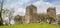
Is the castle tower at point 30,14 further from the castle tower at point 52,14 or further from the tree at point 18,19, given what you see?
the castle tower at point 52,14

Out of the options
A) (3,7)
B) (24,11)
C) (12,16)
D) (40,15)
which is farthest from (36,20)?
(3,7)

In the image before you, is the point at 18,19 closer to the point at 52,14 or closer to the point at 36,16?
the point at 36,16

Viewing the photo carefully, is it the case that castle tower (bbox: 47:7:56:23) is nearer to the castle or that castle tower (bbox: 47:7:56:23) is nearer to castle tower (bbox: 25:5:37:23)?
the castle

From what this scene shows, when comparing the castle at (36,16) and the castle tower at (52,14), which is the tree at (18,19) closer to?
the castle at (36,16)

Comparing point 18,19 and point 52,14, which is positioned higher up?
point 52,14

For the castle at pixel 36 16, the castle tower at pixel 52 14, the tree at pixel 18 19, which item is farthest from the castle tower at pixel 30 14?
the castle tower at pixel 52 14

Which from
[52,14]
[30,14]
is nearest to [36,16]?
[30,14]

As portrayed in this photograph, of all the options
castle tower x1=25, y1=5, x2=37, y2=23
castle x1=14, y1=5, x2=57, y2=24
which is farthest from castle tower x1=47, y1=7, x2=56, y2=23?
castle tower x1=25, y1=5, x2=37, y2=23

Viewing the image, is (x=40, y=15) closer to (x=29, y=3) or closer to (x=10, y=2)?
(x=29, y=3)

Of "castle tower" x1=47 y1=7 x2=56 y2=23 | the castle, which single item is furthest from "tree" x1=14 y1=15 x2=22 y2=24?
"castle tower" x1=47 y1=7 x2=56 y2=23

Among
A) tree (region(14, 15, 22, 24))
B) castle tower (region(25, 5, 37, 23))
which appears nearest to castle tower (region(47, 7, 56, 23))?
castle tower (region(25, 5, 37, 23))

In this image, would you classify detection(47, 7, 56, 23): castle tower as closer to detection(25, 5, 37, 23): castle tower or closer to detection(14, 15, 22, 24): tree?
detection(25, 5, 37, 23): castle tower

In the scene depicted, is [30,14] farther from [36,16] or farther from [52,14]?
[52,14]

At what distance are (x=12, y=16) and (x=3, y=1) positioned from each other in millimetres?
431
